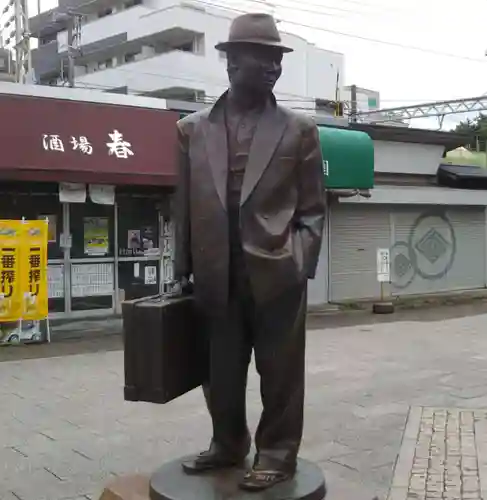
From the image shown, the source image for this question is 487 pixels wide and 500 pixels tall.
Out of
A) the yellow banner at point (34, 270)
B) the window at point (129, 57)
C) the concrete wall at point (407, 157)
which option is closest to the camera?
the yellow banner at point (34, 270)

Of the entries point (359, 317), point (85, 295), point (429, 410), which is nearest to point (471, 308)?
point (359, 317)

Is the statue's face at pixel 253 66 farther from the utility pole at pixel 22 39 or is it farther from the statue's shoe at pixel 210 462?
the utility pole at pixel 22 39

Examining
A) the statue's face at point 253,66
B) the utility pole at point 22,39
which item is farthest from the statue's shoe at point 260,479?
the utility pole at point 22,39

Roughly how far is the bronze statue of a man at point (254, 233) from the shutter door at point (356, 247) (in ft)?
41.3

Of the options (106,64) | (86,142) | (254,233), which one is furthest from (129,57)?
(254,233)

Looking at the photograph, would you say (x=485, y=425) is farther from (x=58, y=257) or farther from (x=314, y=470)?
(x=58, y=257)

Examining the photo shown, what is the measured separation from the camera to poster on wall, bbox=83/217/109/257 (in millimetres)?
13086

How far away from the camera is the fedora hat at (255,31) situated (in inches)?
134

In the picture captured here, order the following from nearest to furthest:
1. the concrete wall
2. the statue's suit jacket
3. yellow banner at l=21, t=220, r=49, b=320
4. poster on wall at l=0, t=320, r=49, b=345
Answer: the statue's suit jacket
yellow banner at l=21, t=220, r=49, b=320
poster on wall at l=0, t=320, r=49, b=345
the concrete wall

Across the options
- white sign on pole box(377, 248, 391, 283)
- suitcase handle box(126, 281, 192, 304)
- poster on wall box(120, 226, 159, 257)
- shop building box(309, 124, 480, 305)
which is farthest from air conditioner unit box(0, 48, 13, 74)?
suitcase handle box(126, 281, 192, 304)

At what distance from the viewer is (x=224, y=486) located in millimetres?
3521

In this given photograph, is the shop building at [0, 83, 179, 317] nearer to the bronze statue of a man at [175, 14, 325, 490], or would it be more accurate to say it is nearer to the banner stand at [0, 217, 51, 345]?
the banner stand at [0, 217, 51, 345]

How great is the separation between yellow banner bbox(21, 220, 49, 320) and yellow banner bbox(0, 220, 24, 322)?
2.7 inches

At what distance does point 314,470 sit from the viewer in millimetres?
3801
